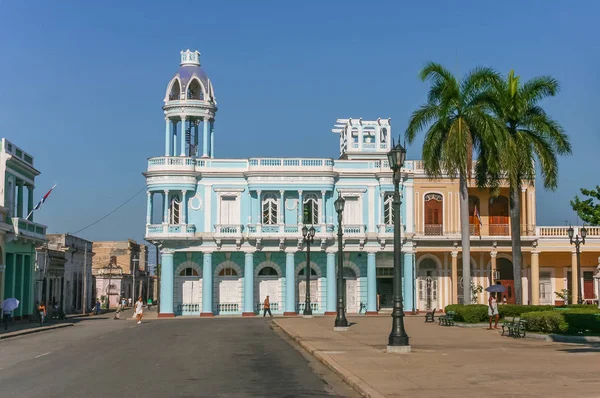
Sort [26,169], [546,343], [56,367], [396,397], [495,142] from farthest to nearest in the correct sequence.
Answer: [26,169] → [495,142] → [546,343] → [56,367] → [396,397]

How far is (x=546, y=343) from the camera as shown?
26.9 metres

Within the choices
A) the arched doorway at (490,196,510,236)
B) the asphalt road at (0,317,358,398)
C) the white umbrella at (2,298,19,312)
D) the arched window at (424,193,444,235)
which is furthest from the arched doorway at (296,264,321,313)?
the asphalt road at (0,317,358,398)

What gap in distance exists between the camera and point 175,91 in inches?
2442

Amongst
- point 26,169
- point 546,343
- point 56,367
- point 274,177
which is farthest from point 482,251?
point 56,367

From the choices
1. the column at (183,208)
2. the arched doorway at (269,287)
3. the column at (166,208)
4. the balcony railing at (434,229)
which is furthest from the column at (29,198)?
the balcony railing at (434,229)

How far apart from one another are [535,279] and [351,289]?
12.8 meters

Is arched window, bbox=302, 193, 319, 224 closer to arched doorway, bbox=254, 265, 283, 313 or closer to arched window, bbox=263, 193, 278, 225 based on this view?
arched window, bbox=263, 193, 278, 225

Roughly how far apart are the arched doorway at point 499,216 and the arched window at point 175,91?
23.2 meters

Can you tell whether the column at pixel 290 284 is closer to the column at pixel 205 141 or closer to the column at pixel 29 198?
the column at pixel 205 141

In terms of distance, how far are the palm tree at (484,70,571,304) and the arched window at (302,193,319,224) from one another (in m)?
20.4

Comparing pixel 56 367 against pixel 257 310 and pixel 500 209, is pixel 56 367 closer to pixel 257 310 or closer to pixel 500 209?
pixel 257 310

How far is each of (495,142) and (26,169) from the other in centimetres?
2840

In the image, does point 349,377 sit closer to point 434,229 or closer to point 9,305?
point 9,305

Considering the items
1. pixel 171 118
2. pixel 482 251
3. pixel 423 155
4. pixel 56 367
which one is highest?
pixel 171 118
